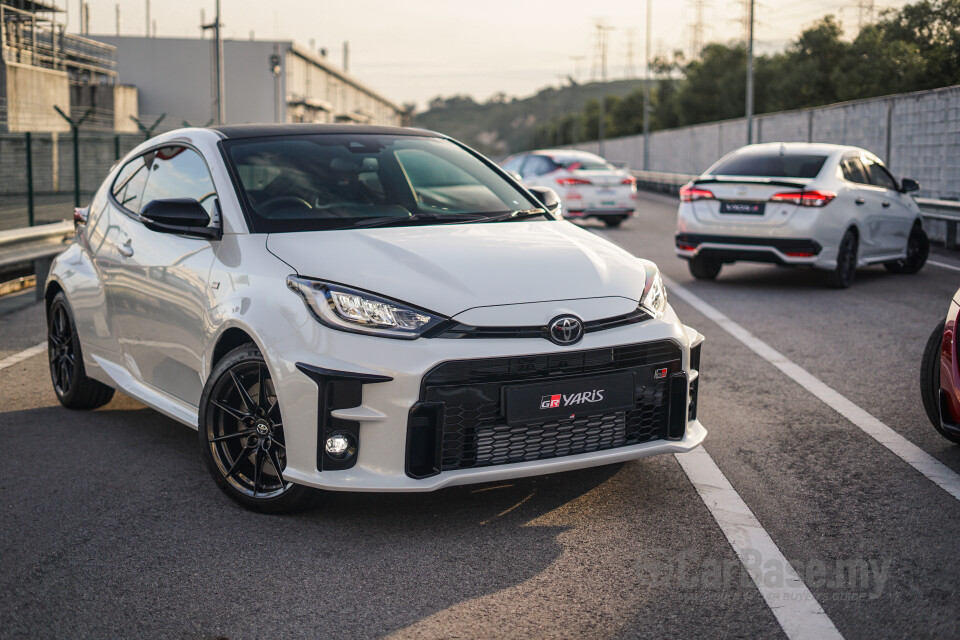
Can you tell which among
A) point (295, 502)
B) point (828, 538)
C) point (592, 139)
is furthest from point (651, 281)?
point (592, 139)

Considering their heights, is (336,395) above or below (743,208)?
below

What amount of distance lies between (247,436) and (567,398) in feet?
4.22

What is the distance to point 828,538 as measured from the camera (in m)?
4.02

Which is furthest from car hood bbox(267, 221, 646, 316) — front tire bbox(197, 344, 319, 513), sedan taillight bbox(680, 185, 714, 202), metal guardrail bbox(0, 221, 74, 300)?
sedan taillight bbox(680, 185, 714, 202)

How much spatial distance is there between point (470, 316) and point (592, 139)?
136757 mm

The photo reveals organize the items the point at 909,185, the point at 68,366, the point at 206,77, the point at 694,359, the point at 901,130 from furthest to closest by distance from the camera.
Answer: the point at 206,77
the point at 901,130
the point at 909,185
the point at 68,366
the point at 694,359

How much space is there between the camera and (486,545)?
3957 millimetres

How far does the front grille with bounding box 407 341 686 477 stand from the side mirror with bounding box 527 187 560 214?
1.61 metres

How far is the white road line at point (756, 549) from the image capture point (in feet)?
10.7

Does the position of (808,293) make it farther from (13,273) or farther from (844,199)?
(13,273)

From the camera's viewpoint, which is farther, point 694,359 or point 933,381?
point 933,381

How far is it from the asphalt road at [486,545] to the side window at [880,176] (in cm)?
716

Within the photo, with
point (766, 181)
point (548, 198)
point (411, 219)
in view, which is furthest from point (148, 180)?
point (766, 181)

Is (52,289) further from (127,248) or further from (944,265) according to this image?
(944,265)
